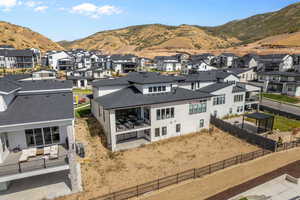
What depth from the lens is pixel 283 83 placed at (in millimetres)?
54188

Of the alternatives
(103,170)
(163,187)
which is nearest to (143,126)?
(103,170)

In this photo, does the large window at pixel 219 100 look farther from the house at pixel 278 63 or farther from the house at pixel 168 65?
the house at pixel 168 65

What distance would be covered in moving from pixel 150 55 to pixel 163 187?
142 metres

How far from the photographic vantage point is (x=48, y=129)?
16375 millimetres

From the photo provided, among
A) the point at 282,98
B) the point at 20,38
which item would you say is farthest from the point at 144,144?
the point at 20,38

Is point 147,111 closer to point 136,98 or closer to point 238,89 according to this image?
point 136,98

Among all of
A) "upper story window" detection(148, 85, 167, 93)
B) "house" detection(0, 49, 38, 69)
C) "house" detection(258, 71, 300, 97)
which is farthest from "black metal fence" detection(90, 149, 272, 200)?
"house" detection(0, 49, 38, 69)

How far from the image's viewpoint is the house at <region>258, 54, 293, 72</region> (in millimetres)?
77812

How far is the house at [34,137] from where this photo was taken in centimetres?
1393

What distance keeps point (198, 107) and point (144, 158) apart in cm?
1181

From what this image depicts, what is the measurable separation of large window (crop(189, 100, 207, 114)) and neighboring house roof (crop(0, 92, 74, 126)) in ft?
54.8

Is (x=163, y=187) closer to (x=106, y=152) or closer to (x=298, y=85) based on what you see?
(x=106, y=152)

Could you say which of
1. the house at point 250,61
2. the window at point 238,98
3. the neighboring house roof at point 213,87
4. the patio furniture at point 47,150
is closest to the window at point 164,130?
the neighboring house roof at point 213,87

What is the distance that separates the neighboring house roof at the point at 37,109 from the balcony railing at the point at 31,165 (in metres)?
3.13
